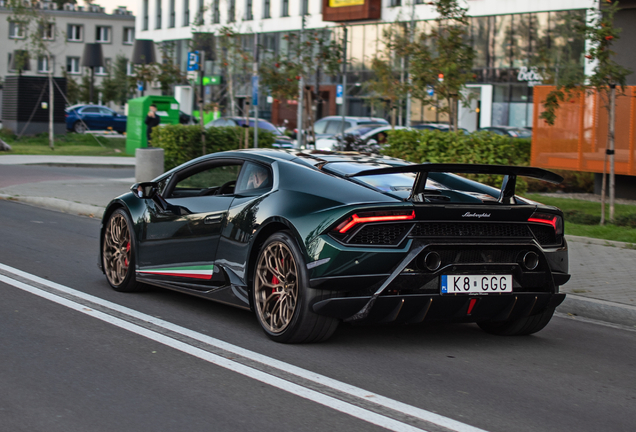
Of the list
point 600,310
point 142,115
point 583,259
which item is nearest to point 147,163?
point 583,259

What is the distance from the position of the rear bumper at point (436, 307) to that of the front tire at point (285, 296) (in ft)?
0.48

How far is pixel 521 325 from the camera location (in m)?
6.31

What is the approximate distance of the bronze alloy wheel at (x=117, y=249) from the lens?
24.5 feet

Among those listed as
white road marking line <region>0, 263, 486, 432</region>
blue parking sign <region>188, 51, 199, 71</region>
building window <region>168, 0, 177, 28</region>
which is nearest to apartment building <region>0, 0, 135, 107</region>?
building window <region>168, 0, 177, 28</region>

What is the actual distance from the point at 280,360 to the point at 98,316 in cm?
183

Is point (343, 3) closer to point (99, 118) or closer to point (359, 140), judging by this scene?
point (99, 118)

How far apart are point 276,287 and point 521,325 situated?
187 centimetres

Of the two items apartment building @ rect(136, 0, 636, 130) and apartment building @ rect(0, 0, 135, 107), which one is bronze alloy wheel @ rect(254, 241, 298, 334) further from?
apartment building @ rect(0, 0, 135, 107)

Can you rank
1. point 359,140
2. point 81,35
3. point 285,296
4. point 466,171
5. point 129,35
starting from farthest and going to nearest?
point 129,35 < point 81,35 < point 359,140 < point 285,296 < point 466,171

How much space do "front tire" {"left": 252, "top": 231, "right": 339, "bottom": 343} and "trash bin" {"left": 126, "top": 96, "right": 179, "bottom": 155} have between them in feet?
76.7

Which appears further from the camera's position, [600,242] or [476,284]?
[600,242]

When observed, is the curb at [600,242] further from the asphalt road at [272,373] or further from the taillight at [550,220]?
the taillight at [550,220]

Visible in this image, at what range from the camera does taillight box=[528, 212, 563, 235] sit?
18.9 ft

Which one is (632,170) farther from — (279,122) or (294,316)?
(279,122)
